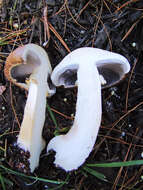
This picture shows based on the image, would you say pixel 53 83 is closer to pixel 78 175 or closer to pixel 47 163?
pixel 47 163

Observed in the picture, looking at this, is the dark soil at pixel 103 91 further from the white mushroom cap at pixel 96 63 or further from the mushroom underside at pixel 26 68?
the mushroom underside at pixel 26 68

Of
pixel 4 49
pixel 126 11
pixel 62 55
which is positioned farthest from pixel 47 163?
pixel 126 11

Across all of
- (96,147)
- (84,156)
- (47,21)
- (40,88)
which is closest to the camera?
(84,156)

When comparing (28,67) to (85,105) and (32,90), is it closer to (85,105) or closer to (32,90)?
(32,90)

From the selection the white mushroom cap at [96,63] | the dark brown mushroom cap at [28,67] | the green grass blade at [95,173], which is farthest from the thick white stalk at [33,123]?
the green grass blade at [95,173]

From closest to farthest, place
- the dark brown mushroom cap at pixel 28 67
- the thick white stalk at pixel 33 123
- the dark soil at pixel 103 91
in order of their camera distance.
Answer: the dark brown mushroom cap at pixel 28 67
the thick white stalk at pixel 33 123
the dark soil at pixel 103 91

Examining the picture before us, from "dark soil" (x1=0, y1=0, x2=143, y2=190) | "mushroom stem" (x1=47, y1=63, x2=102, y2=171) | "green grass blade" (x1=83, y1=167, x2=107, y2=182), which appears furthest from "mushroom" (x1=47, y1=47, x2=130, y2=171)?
"dark soil" (x1=0, y1=0, x2=143, y2=190)

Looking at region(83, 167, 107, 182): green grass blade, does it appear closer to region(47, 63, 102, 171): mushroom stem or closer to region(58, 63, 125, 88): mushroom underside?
region(47, 63, 102, 171): mushroom stem
